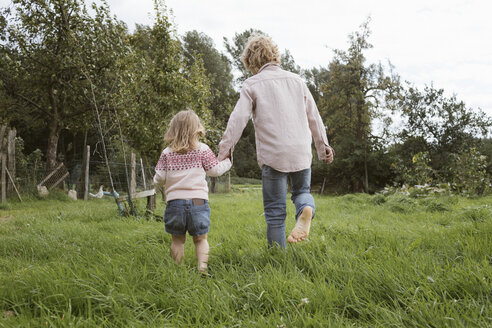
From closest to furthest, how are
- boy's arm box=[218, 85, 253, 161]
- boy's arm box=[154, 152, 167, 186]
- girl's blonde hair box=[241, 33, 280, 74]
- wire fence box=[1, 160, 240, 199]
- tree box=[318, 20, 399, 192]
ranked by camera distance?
boy's arm box=[218, 85, 253, 161], boy's arm box=[154, 152, 167, 186], girl's blonde hair box=[241, 33, 280, 74], wire fence box=[1, 160, 240, 199], tree box=[318, 20, 399, 192]

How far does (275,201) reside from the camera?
291cm

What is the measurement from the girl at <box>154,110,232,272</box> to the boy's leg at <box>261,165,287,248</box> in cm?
41

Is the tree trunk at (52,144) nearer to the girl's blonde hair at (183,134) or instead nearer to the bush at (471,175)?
the girl's blonde hair at (183,134)

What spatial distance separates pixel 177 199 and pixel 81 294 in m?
1.05

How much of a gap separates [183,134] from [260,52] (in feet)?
3.51

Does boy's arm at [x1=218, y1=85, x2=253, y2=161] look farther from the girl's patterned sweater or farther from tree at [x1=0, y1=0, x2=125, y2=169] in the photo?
tree at [x1=0, y1=0, x2=125, y2=169]

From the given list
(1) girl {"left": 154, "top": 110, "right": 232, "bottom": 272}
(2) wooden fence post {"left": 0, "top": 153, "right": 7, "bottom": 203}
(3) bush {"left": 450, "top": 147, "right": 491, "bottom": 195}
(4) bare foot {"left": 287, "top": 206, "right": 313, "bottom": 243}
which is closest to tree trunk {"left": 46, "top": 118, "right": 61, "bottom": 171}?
(2) wooden fence post {"left": 0, "top": 153, "right": 7, "bottom": 203}

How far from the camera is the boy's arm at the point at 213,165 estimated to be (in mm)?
2973

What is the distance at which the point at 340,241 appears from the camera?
3.42 meters

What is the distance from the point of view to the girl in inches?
114

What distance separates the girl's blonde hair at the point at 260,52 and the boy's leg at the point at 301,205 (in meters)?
1.10

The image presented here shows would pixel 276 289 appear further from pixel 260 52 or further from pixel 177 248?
pixel 260 52

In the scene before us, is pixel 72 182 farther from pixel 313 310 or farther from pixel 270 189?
pixel 313 310

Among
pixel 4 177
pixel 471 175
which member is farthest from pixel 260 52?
pixel 471 175
